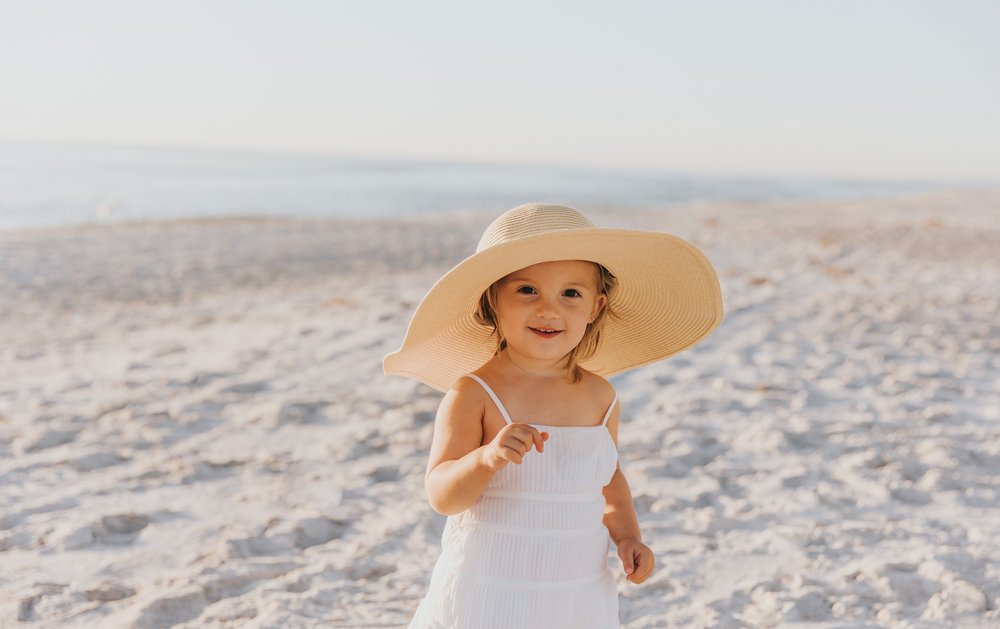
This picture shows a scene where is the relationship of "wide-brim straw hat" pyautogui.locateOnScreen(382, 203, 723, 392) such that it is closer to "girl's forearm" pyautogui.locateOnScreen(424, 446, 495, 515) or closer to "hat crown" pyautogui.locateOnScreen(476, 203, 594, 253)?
"hat crown" pyautogui.locateOnScreen(476, 203, 594, 253)

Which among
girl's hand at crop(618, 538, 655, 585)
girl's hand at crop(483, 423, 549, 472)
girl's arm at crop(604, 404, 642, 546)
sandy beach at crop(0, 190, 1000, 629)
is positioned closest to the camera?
girl's hand at crop(483, 423, 549, 472)

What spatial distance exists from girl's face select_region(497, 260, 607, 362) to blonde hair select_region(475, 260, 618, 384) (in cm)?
6

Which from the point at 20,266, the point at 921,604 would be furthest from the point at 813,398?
the point at 20,266

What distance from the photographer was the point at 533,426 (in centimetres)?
167

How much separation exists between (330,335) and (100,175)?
101ft

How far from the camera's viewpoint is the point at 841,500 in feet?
10.5

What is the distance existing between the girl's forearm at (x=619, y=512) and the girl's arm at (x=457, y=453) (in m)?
0.42

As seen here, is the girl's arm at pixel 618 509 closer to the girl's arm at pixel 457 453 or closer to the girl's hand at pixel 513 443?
the girl's arm at pixel 457 453

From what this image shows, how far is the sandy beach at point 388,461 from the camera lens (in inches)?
101

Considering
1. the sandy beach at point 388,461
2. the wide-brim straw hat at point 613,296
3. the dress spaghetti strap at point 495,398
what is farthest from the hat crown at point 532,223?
the sandy beach at point 388,461

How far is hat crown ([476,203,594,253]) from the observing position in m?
1.68

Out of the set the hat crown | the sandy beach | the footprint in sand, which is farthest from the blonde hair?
the footprint in sand

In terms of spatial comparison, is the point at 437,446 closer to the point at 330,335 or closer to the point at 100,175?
the point at 330,335

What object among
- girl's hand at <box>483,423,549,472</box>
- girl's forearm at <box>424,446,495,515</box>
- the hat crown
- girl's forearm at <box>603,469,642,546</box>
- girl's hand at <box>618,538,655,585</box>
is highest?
the hat crown
